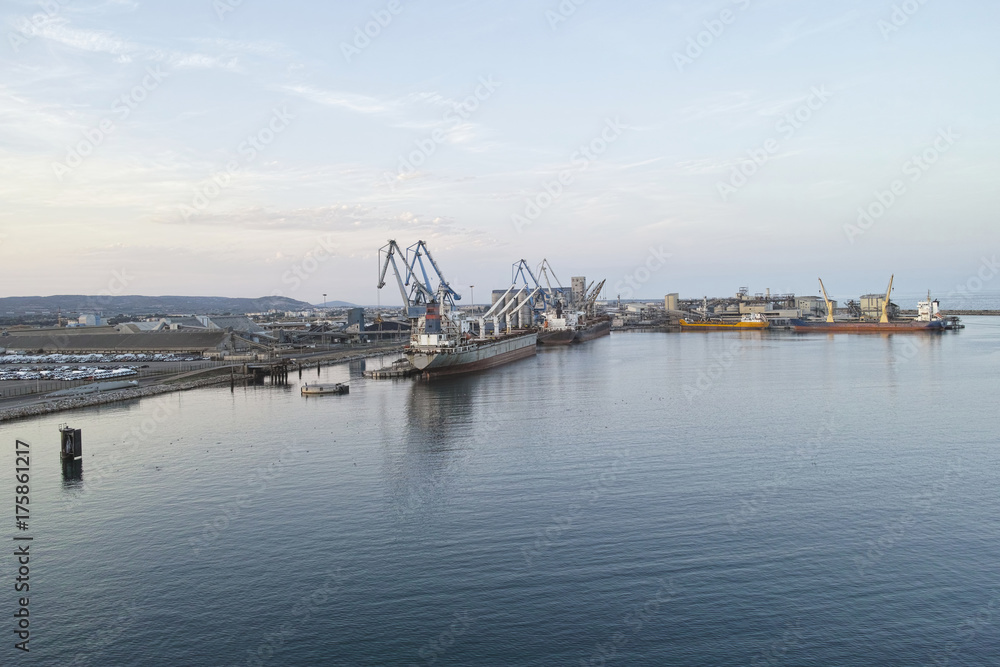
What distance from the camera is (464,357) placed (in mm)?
35031

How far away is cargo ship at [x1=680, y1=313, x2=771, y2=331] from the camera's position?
253 ft

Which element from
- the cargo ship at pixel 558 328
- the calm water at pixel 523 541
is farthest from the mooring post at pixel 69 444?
the cargo ship at pixel 558 328

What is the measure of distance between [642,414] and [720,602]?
12542 millimetres

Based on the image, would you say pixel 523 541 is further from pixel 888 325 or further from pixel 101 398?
pixel 888 325

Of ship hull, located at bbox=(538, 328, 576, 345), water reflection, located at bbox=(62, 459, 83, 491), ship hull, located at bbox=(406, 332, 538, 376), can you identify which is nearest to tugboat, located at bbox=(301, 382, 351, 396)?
ship hull, located at bbox=(406, 332, 538, 376)

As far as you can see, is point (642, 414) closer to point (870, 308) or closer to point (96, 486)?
point (96, 486)

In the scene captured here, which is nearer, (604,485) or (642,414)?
(604,485)

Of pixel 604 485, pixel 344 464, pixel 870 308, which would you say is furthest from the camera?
pixel 870 308

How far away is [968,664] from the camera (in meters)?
6.58

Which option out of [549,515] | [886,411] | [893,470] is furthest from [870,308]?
[549,515]

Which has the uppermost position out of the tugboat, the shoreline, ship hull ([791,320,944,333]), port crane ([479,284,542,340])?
Answer: port crane ([479,284,542,340])

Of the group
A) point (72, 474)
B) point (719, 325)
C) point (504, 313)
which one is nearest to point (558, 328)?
point (504, 313)

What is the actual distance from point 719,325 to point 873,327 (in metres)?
17.4

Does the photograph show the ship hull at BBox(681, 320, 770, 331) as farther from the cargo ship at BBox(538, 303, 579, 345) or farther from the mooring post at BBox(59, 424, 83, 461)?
the mooring post at BBox(59, 424, 83, 461)
